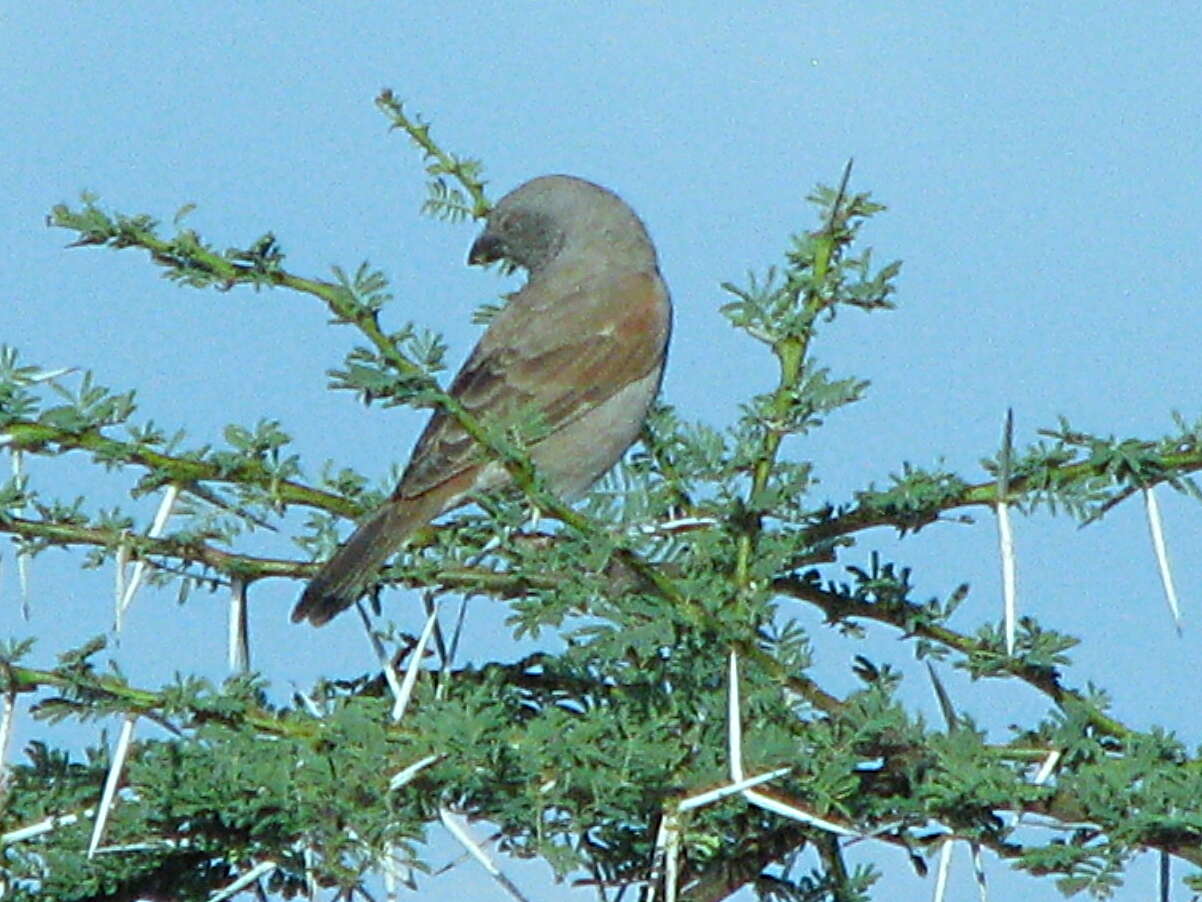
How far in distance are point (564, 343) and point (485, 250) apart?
1.52 ft

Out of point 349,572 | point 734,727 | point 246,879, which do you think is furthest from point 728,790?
point 349,572

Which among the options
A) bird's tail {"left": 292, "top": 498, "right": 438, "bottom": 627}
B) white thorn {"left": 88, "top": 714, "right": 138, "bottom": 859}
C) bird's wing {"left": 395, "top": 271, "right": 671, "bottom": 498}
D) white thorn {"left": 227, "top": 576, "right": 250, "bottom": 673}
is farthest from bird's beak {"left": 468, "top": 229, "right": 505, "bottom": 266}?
white thorn {"left": 88, "top": 714, "right": 138, "bottom": 859}

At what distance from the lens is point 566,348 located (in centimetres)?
669

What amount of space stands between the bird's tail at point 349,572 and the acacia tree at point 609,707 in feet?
0.18

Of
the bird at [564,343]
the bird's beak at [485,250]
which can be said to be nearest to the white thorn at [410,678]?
the bird at [564,343]

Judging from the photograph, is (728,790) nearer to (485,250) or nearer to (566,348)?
(566,348)

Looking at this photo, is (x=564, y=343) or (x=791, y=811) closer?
(x=791, y=811)

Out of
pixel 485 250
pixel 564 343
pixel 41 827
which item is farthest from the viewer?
pixel 485 250

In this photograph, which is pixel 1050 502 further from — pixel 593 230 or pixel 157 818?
pixel 593 230

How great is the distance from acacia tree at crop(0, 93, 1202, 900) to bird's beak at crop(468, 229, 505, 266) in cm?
298

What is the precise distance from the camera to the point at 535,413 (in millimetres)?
3428

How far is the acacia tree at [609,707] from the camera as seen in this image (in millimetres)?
3309

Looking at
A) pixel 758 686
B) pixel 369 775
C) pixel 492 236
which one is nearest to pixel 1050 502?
pixel 758 686

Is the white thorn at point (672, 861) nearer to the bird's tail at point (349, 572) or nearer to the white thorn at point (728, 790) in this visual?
the white thorn at point (728, 790)
